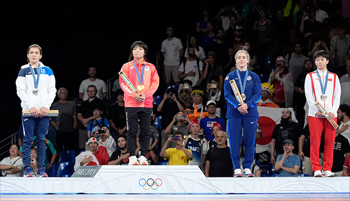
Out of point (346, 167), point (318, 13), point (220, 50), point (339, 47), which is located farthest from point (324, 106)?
point (318, 13)

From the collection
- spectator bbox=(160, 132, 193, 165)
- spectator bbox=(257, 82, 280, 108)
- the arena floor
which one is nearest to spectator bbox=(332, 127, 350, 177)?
spectator bbox=(257, 82, 280, 108)

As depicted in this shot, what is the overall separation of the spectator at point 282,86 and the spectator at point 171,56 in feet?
8.83

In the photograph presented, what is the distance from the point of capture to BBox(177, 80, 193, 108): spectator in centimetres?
1265

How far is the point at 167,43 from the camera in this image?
14625 mm

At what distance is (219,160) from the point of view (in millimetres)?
10031

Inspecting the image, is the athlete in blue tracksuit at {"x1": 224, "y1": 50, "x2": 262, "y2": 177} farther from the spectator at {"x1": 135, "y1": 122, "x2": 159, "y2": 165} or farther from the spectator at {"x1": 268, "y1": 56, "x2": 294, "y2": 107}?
the spectator at {"x1": 268, "y1": 56, "x2": 294, "y2": 107}

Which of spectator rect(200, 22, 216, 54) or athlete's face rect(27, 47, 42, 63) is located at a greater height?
spectator rect(200, 22, 216, 54)

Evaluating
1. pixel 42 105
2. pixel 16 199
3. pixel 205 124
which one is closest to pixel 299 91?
pixel 205 124

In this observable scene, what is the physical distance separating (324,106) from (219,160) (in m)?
2.25

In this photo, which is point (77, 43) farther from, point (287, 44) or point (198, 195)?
point (198, 195)

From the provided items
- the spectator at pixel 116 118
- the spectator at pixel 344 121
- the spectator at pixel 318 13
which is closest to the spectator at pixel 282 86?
the spectator at pixel 344 121

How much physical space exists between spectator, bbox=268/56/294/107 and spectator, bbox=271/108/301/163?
4.68 feet

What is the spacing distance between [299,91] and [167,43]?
12.7ft

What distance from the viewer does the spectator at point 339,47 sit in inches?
545
